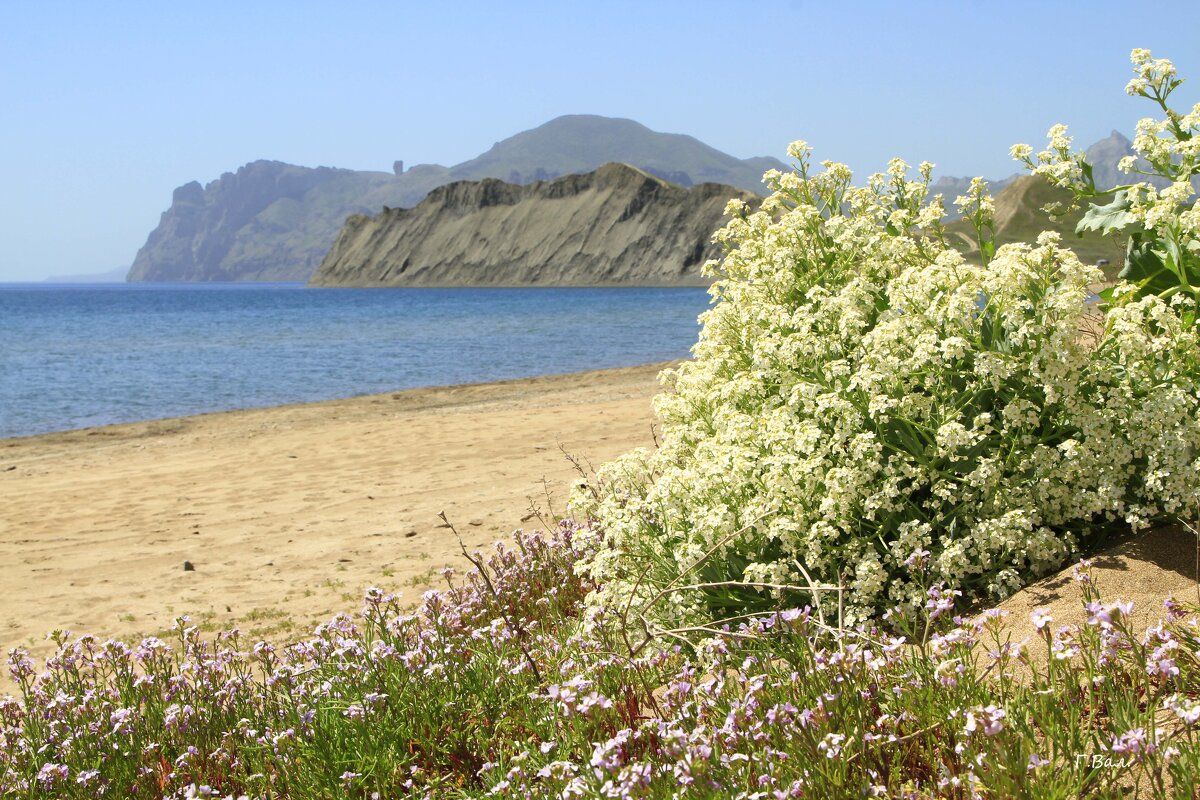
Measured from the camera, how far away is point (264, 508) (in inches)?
500

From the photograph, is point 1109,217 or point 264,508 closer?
point 1109,217

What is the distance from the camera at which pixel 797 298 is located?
6.05 m

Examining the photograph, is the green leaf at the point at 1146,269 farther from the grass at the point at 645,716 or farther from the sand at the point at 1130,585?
the grass at the point at 645,716

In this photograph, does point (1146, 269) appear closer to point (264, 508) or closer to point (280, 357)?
point (264, 508)

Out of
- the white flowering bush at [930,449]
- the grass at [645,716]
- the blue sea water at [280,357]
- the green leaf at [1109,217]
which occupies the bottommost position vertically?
the blue sea water at [280,357]

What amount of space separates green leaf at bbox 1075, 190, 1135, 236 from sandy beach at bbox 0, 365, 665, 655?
5902 mm

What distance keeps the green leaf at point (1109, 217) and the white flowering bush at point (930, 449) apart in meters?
0.51

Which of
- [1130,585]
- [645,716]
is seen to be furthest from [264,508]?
[1130,585]

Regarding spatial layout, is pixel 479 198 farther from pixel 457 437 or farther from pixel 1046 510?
pixel 1046 510

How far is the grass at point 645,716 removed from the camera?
293 centimetres

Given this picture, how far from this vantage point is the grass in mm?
2926

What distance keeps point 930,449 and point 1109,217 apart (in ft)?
6.44

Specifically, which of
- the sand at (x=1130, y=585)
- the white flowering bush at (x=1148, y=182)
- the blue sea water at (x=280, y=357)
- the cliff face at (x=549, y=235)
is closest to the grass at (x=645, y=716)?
the sand at (x=1130, y=585)

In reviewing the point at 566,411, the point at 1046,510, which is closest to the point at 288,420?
the point at 566,411
